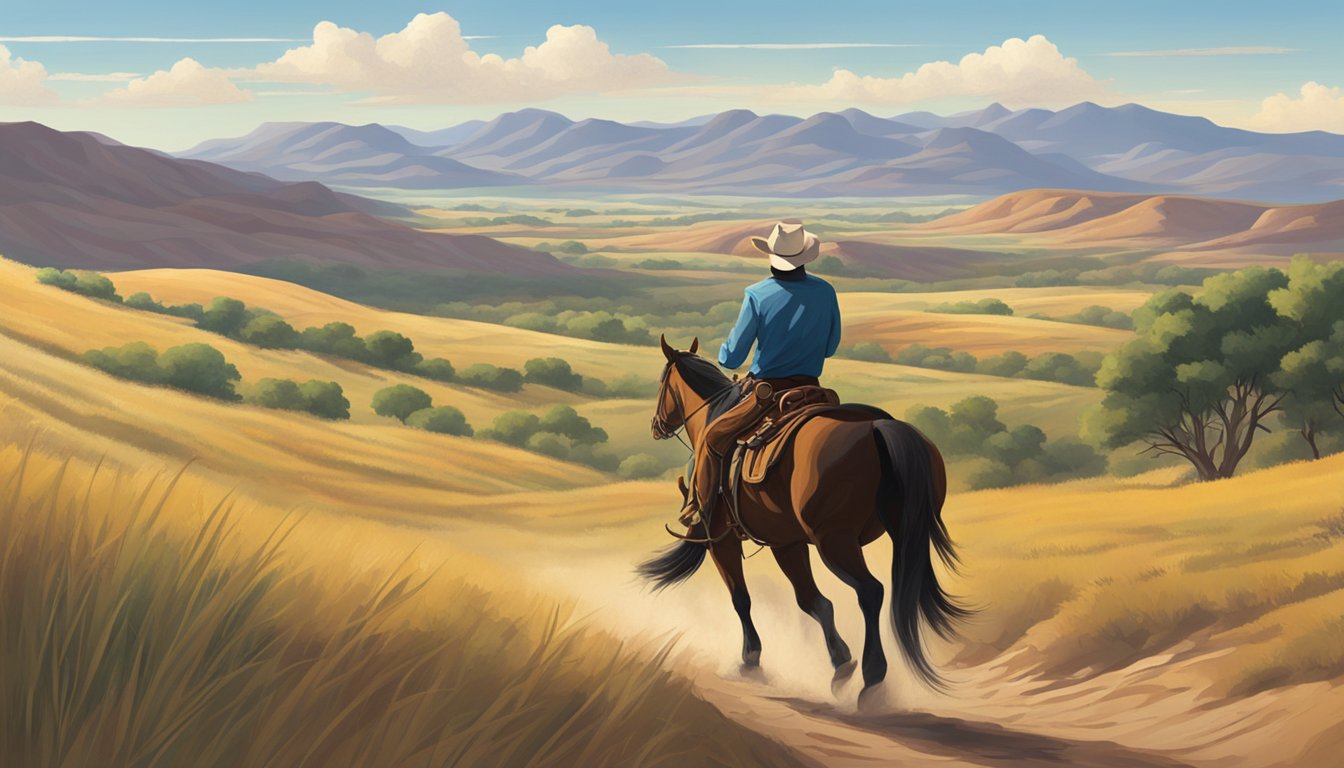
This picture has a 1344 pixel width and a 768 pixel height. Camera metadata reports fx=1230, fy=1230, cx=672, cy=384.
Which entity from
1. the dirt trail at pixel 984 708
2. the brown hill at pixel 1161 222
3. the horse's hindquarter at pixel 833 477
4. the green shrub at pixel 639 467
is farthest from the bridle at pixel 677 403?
the brown hill at pixel 1161 222

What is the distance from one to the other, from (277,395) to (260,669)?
125ft

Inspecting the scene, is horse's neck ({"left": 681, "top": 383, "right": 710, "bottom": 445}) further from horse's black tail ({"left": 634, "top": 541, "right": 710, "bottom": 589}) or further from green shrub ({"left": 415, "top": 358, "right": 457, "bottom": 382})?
green shrub ({"left": 415, "top": 358, "right": 457, "bottom": 382})

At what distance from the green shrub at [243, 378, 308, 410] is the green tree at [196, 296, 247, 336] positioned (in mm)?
11469

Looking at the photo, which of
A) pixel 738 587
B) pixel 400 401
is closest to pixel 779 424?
pixel 738 587

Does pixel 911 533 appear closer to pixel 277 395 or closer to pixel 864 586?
pixel 864 586

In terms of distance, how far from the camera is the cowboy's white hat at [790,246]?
1028 cm

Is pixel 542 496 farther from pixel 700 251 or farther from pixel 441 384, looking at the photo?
pixel 700 251

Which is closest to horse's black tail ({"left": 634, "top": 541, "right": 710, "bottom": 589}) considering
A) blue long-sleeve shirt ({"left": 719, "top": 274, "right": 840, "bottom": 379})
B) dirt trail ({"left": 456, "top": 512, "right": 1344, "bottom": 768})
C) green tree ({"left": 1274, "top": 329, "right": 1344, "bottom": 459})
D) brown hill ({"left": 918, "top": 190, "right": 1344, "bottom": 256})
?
dirt trail ({"left": 456, "top": 512, "right": 1344, "bottom": 768})

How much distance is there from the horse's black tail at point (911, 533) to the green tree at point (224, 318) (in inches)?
1860

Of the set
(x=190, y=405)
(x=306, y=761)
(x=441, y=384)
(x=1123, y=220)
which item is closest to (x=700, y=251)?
(x=1123, y=220)

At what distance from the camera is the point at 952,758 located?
8.05m

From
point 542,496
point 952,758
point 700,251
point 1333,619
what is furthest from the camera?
point 700,251

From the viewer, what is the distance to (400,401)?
46562 mm

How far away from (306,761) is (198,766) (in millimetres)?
432
